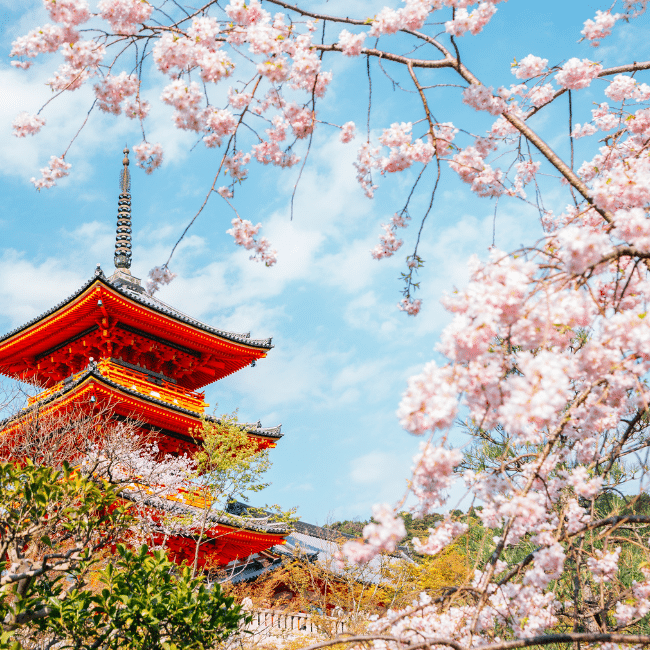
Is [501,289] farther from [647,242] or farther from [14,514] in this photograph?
[14,514]

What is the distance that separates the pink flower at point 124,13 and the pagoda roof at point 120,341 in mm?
8794

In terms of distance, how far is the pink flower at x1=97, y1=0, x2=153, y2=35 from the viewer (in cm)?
358

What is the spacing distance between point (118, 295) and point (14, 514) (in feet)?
28.1

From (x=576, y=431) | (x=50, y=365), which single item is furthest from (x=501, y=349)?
(x=50, y=365)

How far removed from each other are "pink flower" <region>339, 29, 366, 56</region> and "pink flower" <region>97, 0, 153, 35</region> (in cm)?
119

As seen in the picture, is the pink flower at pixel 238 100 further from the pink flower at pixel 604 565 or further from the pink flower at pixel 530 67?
the pink flower at pixel 604 565

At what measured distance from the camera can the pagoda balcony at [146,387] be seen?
1287 centimetres

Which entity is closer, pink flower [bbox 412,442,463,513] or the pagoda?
pink flower [bbox 412,442,463,513]

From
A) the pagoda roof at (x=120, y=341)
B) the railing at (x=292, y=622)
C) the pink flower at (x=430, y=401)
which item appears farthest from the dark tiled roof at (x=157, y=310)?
the pink flower at (x=430, y=401)

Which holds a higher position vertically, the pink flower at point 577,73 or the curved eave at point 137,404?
the curved eave at point 137,404

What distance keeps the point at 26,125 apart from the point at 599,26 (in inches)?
163

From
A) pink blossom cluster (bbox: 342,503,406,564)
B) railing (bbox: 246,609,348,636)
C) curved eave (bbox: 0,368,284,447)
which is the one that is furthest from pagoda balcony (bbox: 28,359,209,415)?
pink blossom cluster (bbox: 342,503,406,564)

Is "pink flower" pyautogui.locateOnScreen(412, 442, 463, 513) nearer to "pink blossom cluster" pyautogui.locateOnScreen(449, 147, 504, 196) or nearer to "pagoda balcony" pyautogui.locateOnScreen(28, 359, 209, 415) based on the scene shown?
"pink blossom cluster" pyautogui.locateOnScreen(449, 147, 504, 196)

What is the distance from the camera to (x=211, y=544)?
41.4ft
